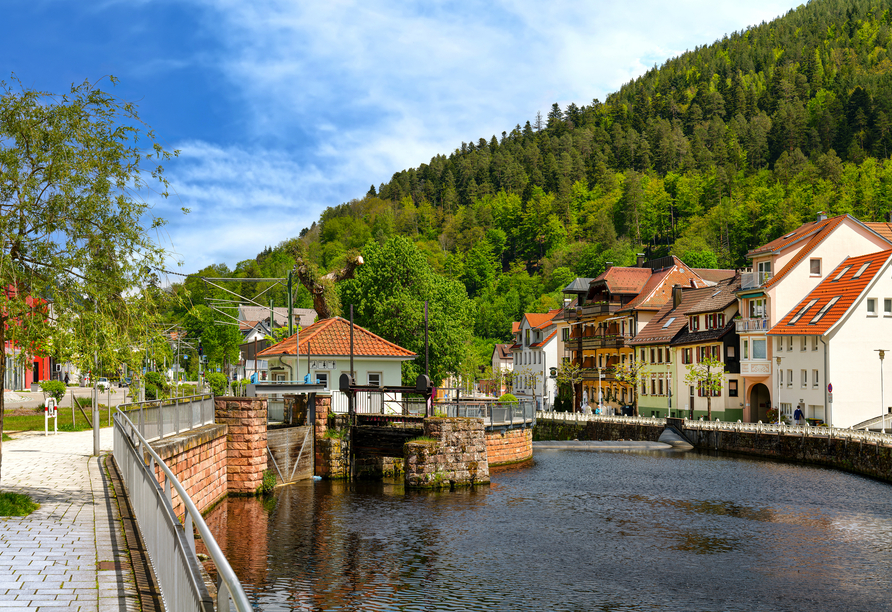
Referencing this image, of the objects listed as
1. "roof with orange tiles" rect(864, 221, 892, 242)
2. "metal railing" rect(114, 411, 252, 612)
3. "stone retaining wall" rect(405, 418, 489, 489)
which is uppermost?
"roof with orange tiles" rect(864, 221, 892, 242)

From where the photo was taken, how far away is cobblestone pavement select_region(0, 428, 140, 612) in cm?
779

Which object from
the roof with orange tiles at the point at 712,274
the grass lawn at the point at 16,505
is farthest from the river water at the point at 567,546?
the roof with orange tiles at the point at 712,274

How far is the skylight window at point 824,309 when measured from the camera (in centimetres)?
5241

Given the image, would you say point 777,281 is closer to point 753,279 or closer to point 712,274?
point 753,279

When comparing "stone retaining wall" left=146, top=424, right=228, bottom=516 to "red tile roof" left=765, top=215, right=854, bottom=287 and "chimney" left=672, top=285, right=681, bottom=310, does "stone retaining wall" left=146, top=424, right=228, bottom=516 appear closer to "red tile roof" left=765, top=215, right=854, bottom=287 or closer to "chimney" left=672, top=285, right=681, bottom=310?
"red tile roof" left=765, top=215, right=854, bottom=287

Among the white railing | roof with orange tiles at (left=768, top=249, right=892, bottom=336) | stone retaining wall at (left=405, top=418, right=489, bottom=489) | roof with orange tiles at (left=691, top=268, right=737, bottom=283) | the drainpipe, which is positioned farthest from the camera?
roof with orange tiles at (left=691, top=268, right=737, bottom=283)

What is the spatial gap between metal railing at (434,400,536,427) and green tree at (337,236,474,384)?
13709 mm

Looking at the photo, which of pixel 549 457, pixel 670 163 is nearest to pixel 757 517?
pixel 549 457

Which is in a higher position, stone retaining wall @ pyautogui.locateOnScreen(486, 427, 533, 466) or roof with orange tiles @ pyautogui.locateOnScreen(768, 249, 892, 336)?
roof with orange tiles @ pyautogui.locateOnScreen(768, 249, 892, 336)

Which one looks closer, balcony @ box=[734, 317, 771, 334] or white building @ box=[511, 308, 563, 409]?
balcony @ box=[734, 317, 771, 334]

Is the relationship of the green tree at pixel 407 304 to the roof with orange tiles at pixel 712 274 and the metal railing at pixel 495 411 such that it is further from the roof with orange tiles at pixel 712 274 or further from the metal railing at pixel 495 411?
the roof with orange tiles at pixel 712 274

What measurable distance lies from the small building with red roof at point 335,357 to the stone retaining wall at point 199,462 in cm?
1298

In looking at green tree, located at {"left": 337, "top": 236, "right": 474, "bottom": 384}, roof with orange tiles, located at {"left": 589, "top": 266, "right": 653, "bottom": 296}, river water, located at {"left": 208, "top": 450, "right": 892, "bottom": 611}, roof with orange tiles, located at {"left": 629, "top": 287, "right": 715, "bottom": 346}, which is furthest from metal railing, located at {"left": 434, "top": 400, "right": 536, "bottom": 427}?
roof with orange tiles, located at {"left": 589, "top": 266, "right": 653, "bottom": 296}

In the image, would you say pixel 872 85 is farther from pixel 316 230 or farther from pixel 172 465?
pixel 172 465
